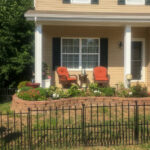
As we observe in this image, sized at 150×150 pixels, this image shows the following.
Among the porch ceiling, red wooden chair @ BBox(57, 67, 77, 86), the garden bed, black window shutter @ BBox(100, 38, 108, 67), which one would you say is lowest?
the garden bed

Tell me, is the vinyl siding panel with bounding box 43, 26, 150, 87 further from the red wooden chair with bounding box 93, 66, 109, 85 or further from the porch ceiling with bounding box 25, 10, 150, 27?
the porch ceiling with bounding box 25, 10, 150, 27

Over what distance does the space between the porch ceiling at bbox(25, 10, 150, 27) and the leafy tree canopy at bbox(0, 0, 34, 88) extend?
1.85m

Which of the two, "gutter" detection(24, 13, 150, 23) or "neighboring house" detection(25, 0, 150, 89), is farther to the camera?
"neighboring house" detection(25, 0, 150, 89)

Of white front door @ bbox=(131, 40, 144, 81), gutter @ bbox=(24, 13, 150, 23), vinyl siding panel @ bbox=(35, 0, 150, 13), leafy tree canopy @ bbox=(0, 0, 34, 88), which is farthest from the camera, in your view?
white front door @ bbox=(131, 40, 144, 81)

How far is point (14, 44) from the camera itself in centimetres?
1083

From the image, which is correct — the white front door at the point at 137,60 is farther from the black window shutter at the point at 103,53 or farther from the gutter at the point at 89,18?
the gutter at the point at 89,18

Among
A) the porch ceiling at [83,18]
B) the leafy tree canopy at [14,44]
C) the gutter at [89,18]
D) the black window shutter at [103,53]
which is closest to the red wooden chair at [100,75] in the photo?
the black window shutter at [103,53]

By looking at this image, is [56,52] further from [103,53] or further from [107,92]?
[107,92]

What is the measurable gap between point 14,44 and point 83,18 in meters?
3.70

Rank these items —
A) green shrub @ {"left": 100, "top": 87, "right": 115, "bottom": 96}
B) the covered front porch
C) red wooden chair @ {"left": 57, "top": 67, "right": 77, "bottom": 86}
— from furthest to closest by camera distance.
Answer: the covered front porch, red wooden chair @ {"left": 57, "top": 67, "right": 77, "bottom": 86}, green shrub @ {"left": 100, "top": 87, "right": 115, "bottom": 96}

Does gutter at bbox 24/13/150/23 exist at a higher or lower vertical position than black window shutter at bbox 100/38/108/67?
higher

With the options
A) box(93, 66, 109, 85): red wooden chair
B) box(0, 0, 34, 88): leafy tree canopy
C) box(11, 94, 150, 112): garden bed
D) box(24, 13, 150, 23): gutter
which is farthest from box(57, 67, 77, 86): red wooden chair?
box(24, 13, 150, 23): gutter

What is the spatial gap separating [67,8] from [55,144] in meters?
7.66

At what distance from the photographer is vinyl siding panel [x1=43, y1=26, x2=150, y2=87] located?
10641 mm
